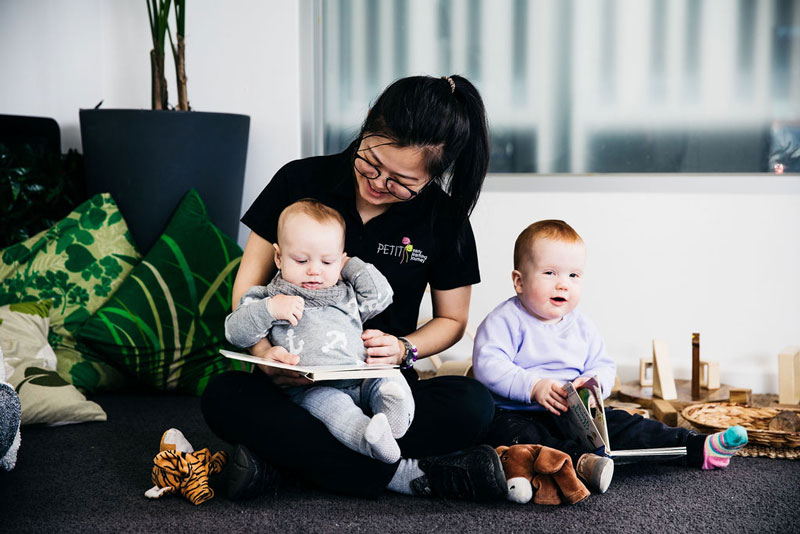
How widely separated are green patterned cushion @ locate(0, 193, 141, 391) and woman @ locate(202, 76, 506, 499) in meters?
0.78

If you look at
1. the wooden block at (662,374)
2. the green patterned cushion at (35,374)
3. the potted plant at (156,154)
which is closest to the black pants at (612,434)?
the wooden block at (662,374)

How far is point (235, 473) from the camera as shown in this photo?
137 cm

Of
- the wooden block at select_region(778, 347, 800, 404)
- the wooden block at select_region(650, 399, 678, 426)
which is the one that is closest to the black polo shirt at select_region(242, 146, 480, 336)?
the wooden block at select_region(650, 399, 678, 426)

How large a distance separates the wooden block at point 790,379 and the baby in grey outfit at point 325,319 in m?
1.22

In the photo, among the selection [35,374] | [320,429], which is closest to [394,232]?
[320,429]

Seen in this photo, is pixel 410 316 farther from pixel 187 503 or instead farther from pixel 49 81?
pixel 49 81

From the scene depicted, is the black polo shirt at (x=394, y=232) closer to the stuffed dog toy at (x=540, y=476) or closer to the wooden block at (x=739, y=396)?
the stuffed dog toy at (x=540, y=476)

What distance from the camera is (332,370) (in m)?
1.26

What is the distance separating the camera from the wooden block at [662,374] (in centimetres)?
214

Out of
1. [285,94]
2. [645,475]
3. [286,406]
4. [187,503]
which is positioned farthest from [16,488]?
[285,94]

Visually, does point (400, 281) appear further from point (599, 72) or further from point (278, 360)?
point (599, 72)

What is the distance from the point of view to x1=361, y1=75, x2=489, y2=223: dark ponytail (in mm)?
1437

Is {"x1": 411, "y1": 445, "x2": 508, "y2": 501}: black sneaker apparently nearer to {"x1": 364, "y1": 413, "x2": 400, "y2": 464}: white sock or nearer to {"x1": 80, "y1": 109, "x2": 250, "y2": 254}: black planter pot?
{"x1": 364, "y1": 413, "x2": 400, "y2": 464}: white sock

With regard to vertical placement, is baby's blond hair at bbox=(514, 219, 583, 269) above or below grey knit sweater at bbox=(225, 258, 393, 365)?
above
